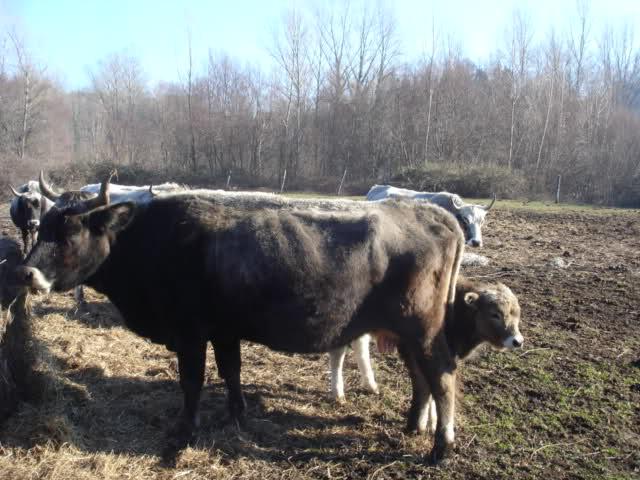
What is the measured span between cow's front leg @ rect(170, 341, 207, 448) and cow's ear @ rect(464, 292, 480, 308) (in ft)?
8.38

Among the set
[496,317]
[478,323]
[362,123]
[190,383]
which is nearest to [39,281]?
[190,383]

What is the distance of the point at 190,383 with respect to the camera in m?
4.85

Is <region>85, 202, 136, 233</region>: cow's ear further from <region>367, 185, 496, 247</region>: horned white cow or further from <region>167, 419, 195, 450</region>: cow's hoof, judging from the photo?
<region>367, 185, 496, 247</region>: horned white cow

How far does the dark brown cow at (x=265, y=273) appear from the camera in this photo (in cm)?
441

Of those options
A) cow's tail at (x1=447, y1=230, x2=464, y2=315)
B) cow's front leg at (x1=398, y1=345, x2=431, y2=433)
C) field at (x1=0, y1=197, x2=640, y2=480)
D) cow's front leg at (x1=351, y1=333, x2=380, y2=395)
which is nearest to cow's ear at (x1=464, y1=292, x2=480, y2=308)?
cow's tail at (x1=447, y1=230, x2=464, y2=315)

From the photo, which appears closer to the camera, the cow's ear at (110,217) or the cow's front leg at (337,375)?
the cow's ear at (110,217)

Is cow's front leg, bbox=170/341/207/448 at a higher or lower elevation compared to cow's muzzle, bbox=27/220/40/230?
lower

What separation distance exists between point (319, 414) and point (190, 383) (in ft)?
4.72

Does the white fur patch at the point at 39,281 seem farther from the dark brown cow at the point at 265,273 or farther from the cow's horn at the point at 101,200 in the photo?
the cow's horn at the point at 101,200

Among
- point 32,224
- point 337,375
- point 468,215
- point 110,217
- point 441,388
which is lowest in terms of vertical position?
point 337,375

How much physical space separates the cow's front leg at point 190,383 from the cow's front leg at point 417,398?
191cm

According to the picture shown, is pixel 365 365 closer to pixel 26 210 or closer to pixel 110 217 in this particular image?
pixel 110 217

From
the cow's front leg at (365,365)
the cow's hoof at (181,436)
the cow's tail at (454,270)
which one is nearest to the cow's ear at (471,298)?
the cow's tail at (454,270)

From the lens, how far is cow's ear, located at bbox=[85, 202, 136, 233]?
4.69 m
